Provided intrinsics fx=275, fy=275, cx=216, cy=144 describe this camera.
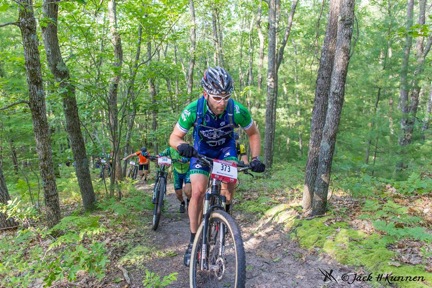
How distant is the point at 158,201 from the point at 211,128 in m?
2.91

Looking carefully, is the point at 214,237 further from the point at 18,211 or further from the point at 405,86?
the point at 405,86

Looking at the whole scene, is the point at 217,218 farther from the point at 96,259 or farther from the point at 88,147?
the point at 88,147

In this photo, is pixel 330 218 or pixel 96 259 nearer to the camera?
pixel 96 259

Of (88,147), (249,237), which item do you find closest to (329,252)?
(249,237)

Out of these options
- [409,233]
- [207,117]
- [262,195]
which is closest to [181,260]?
[207,117]

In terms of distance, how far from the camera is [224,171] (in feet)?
10.0

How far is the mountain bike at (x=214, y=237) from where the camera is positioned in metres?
2.98

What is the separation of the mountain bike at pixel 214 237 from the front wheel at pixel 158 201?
2.56m

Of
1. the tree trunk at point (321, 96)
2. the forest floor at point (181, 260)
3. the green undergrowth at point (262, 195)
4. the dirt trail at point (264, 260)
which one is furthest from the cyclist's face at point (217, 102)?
the green undergrowth at point (262, 195)

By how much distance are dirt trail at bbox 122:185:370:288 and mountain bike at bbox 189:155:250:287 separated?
57 centimetres

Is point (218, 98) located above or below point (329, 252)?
above

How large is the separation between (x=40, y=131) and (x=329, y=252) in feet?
16.9

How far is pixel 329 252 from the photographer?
3977 mm

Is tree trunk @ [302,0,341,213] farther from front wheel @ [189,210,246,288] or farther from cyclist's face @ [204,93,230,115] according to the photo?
front wheel @ [189,210,246,288]
